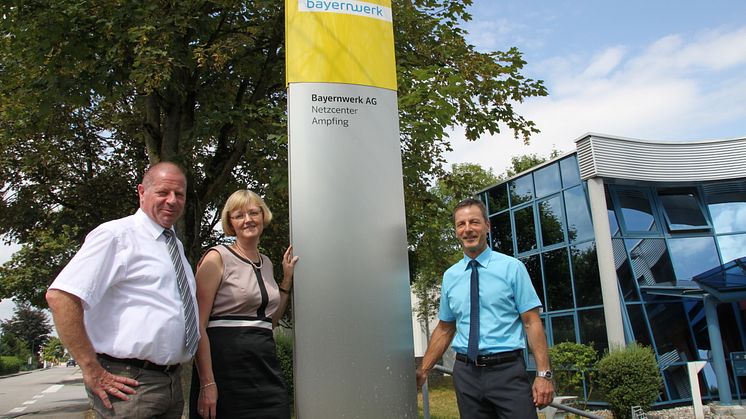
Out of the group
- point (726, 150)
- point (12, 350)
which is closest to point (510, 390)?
point (726, 150)

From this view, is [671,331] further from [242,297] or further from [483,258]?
[242,297]

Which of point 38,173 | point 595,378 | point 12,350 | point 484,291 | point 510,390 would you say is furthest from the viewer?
point 12,350

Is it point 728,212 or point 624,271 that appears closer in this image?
point 624,271

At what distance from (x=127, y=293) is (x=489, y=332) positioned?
6.33ft

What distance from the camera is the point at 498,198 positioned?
21.2 meters

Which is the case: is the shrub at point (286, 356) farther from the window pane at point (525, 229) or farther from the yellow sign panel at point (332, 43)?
the yellow sign panel at point (332, 43)

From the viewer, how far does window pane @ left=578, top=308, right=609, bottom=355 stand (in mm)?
15984

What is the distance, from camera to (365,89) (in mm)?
3238

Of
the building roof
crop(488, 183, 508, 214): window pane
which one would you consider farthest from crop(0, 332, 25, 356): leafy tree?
the building roof

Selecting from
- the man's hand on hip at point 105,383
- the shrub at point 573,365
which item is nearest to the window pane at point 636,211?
the shrub at point 573,365

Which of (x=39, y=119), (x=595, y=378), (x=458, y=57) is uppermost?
(x=458, y=57)

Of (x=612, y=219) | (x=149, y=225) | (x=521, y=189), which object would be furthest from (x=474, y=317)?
(x=521, y=189)

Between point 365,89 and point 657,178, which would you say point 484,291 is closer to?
point 365,89

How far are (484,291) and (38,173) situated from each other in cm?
1364
